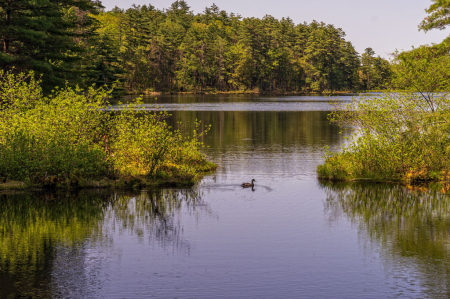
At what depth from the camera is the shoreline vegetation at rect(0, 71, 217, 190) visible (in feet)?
81.2

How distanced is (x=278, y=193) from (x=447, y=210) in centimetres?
748

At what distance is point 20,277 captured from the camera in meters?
13.4

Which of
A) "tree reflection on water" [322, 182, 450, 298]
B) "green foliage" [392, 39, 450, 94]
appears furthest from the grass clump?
"tree reflection on water" [322, 182, 450, 298]

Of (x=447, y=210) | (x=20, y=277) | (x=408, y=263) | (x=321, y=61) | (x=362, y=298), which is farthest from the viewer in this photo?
(x=321, y=61)

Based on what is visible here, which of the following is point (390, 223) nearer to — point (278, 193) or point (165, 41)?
point (278, 193)

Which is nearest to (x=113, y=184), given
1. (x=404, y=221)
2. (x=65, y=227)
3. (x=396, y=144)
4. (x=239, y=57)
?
(x=65, y=227)

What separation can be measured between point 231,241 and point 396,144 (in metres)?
12.8

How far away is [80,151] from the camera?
25.2 metres

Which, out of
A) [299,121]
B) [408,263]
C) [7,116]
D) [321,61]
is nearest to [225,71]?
[321,61]

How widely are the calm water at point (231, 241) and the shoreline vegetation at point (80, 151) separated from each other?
4.24 ft

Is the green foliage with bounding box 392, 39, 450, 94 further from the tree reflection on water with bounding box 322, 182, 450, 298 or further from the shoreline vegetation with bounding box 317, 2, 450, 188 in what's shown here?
the tree reflection on water with bounding box 322, 182, 450, 298

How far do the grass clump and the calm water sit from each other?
1.30 metres

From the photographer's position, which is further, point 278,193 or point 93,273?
point 278,193

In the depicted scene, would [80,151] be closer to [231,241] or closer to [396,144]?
[231,241]
